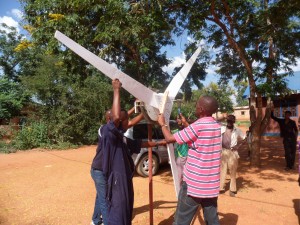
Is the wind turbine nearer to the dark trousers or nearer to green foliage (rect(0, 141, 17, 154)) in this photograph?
the dark trousers

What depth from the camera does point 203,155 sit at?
2725 mm

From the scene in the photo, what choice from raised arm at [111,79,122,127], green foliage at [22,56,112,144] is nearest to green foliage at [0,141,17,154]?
green foliage at [22,56,112,144]

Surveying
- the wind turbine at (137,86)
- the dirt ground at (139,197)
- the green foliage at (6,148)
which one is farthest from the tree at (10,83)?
the wind turbine at (137,86)

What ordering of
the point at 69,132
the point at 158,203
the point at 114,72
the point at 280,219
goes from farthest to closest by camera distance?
the point at 69,132, the point at 158,203, the point at 280,219, the point at 114,72

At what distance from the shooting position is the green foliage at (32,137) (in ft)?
45.4

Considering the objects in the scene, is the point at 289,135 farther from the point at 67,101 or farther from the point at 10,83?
the point at 10,83

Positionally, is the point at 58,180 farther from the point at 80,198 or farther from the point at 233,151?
the point at 233,151

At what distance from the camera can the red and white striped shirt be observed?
2723 millimetres

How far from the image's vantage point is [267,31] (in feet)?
23.9

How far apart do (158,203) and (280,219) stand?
216 cm

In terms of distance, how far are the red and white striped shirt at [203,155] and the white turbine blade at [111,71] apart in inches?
23.5

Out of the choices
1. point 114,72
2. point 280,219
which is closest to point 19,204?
point 114,72

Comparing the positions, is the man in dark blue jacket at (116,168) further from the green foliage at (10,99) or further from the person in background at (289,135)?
the green foliage at (10,99)

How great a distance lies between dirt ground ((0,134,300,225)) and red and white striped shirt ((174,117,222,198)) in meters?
1.96
